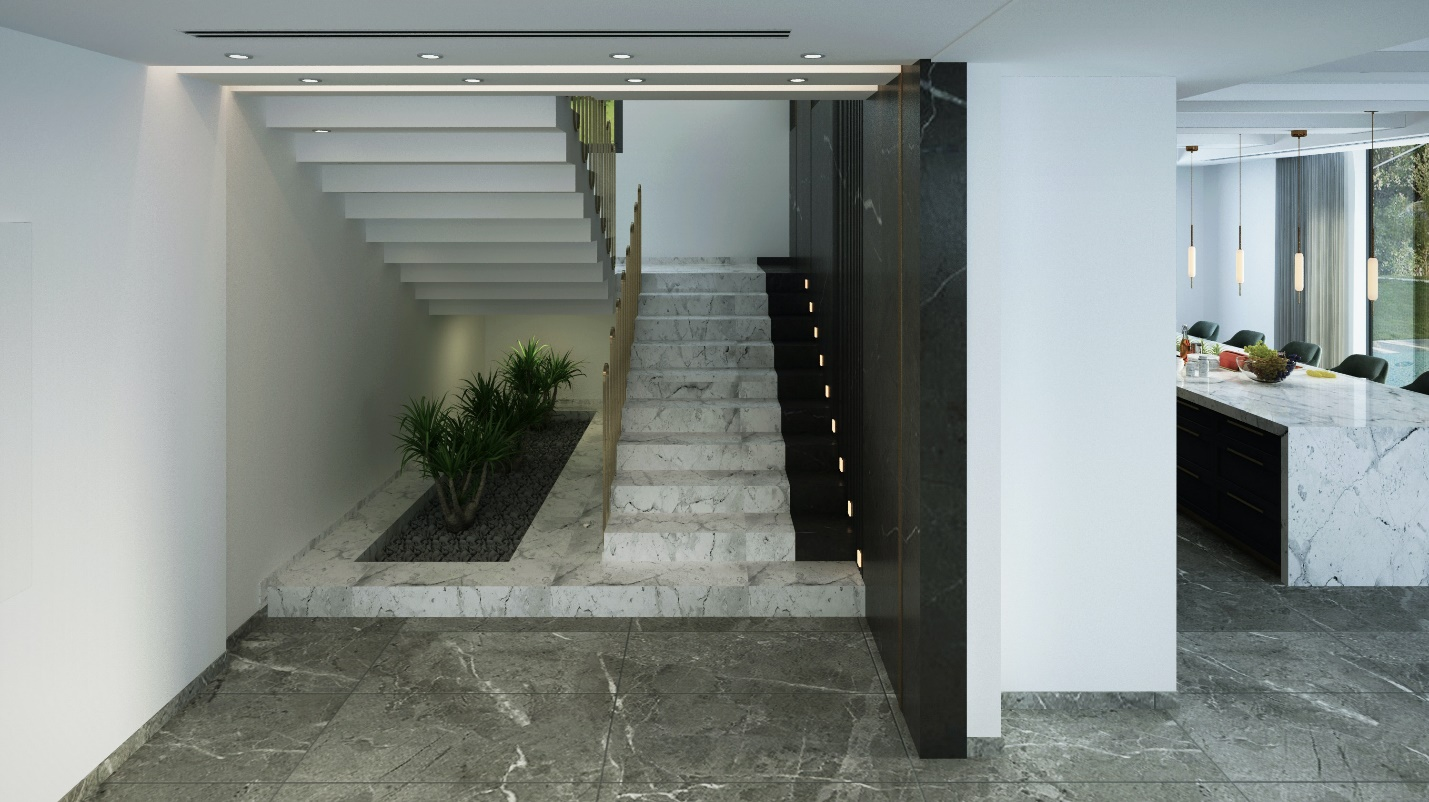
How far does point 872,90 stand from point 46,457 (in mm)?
3056

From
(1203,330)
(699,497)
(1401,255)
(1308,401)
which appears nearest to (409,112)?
(699,497)

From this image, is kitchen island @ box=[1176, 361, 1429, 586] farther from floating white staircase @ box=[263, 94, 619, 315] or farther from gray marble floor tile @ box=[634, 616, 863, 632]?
floating white staircase @ box=[263, 94, 619, 315]

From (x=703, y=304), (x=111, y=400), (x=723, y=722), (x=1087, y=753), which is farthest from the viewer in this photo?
(x=703, y=304)

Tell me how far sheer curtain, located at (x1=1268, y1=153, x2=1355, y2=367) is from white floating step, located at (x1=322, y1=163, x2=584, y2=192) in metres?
9.02

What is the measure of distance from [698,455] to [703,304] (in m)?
1.81

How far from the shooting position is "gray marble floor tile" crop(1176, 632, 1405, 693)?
14.0ft

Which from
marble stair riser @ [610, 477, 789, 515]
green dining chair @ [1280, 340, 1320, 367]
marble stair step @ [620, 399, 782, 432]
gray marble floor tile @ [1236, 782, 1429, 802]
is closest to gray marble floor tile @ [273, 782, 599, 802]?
gray marble floor tile @ [1236, 782, 1429, 802]

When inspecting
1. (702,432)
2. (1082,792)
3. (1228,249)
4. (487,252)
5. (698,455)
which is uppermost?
(1228,249)

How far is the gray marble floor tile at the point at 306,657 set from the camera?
431 cm

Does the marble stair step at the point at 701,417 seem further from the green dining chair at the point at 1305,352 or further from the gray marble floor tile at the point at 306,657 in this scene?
the green dining chair at the point at 1305,352

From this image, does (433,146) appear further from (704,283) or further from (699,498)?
(704,283)

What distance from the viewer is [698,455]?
6340 millimetres

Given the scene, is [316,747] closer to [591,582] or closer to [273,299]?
[591,582]

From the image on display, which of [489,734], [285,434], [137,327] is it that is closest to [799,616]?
[489,734]
